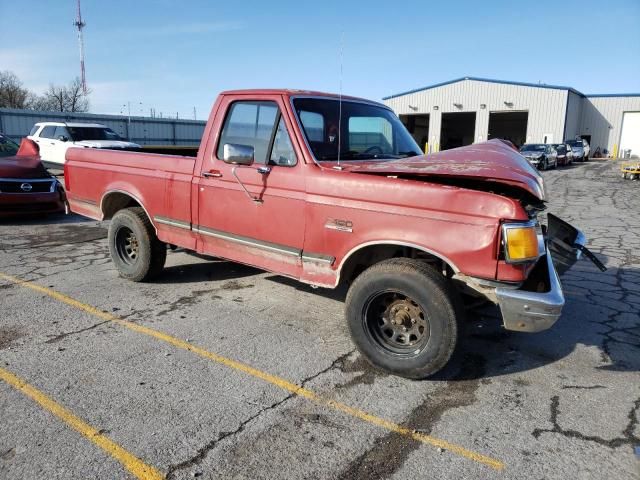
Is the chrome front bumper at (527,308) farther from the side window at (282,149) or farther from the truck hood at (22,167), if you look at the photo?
the truck hood at (22,167)

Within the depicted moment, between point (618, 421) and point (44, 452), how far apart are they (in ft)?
11.2

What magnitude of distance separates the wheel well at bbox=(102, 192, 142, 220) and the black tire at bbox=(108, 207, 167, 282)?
262 mm

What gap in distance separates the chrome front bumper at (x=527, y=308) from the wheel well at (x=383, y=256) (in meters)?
0.56

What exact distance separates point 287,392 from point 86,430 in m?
1.25

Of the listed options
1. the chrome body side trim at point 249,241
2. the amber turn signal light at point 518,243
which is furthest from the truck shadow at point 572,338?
the chrome body side trim at point 249,241

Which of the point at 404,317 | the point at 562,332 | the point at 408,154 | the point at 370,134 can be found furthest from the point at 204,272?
the point at 562,332

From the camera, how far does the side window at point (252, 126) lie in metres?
4.31

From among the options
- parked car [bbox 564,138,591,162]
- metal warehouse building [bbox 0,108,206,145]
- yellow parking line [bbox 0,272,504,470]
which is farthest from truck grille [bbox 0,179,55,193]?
parked car [bbox 564,138,591,162]

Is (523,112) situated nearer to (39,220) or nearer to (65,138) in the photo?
(65,138)

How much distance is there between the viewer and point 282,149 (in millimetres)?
4184

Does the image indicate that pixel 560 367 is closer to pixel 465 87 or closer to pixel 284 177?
pixel 284 177

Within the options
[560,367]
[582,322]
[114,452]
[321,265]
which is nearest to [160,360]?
[114,452]

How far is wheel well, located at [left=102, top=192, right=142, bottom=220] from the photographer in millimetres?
5766

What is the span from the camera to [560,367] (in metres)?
3.79
